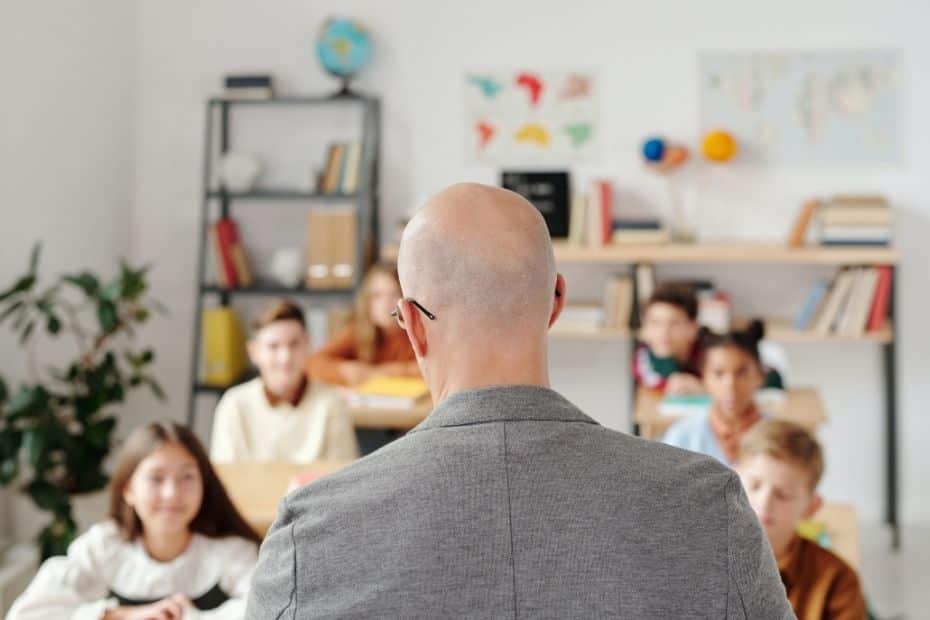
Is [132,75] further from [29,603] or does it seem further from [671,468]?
[671,468]

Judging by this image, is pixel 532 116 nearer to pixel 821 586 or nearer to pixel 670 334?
pixel 670 334

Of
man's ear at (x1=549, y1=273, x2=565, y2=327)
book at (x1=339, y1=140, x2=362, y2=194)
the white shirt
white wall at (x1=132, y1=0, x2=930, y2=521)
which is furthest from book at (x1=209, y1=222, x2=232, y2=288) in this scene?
man's ear at (x1=549, y1=273, x2=565, y2=327)

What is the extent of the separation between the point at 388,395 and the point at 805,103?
2359mm

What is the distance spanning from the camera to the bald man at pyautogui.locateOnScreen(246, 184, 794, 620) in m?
1.13

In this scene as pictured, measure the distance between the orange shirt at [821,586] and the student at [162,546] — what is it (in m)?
1.05

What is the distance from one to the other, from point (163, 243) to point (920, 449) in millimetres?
3561

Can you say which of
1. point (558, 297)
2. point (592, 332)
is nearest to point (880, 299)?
point (592, 332)

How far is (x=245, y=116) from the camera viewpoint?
221 inches

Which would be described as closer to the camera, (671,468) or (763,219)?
(671,468)

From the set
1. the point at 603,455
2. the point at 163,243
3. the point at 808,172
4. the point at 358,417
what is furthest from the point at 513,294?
the point at 163,243

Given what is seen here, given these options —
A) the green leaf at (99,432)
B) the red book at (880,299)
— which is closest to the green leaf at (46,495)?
the green leaf at (99,432)

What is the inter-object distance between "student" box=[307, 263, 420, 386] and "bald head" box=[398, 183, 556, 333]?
3.22 metres

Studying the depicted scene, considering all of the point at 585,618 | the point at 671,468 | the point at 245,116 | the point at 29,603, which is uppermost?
the point at 245,116

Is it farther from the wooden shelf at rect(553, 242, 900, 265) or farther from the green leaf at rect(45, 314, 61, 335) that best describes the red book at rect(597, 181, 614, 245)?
the green leaf at rect(45, 314, 61, 335)
